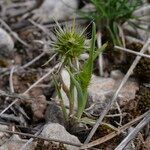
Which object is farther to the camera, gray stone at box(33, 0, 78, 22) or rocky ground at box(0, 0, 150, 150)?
gray stone at box(33, 0, 78, 22)

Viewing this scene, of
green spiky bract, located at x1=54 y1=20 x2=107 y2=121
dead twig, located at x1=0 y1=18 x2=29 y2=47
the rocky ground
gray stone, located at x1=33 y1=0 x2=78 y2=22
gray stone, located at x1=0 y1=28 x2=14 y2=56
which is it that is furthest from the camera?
gray stone, located at x1=33 y1=0 x2=78 y2=22

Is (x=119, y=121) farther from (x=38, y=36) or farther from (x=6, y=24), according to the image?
(x=6, y=24)

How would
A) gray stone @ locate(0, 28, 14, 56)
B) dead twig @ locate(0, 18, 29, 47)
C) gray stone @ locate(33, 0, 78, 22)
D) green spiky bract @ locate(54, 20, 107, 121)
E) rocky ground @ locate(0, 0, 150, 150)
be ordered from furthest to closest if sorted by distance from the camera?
gray stone @ locate(33, 0, 78, 22) → dead twig @ locate(0, 18, 29, 47) → gray stone @ locate(0, 28, 14, 56) → rocky ground @ locate(0, 0, 150, 150) → green spiky bract @ locate(54, 20, 107, 121)

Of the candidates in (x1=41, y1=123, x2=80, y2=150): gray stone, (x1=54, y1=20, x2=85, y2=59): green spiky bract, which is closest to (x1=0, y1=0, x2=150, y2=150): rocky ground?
(x1=41, y1=123, x2=80, y2=150): gray stone

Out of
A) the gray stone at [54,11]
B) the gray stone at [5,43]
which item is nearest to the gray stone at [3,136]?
the gray stone at [5,43]

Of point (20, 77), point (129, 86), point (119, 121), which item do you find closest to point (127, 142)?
point (119, 121)

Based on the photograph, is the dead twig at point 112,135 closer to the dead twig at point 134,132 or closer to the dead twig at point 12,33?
the dead twig at point 134,132

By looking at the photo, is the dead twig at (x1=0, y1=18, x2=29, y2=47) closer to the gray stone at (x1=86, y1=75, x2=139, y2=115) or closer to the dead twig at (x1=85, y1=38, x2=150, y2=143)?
the gray stone at (x1=86, y1=75, x2=139, y2=115)
